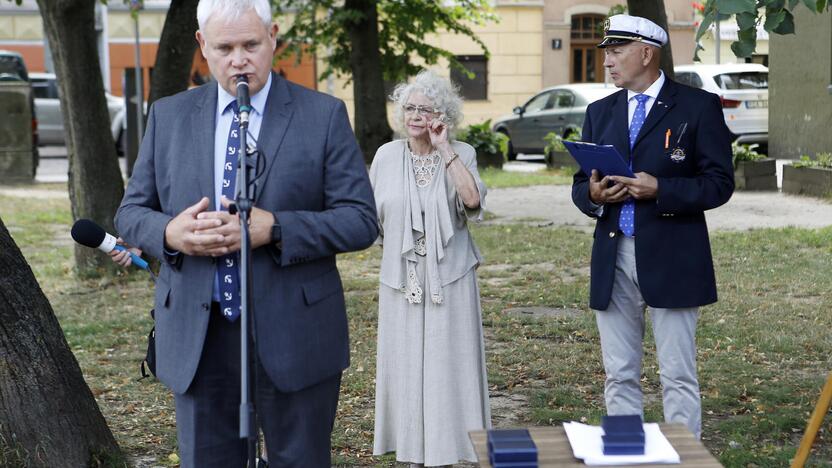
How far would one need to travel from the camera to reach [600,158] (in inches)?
189

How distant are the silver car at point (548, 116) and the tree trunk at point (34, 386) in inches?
742

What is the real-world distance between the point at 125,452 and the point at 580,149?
2825 millimetres

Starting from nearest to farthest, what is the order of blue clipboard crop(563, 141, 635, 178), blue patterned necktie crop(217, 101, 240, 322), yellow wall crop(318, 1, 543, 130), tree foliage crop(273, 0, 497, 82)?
blue patterned necktie crop(217, 101, 240, 322), blue clipboard crop(563, 141, 635, 178), tree foliage crop(273, 0, 497, 82), yellow wall crop(318, 1, 543, 130)

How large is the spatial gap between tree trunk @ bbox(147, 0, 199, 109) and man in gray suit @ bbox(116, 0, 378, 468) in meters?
7.61

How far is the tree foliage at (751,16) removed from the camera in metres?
4.84

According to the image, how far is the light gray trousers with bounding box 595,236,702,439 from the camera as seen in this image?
5.04m

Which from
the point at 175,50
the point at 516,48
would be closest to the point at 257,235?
the point at 175,50

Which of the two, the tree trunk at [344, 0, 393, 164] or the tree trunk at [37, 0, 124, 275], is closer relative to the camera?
the tree trunk at [37, 0, 124, 275]

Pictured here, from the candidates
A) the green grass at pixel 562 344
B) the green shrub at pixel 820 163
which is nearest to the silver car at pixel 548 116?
the green shrub at pixel 820 163

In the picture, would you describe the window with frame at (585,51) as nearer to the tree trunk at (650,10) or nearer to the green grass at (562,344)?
the green grass at (562,344)

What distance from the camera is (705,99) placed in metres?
4.97

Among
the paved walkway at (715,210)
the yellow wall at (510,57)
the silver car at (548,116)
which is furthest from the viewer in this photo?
the yellow wall at (510,57)

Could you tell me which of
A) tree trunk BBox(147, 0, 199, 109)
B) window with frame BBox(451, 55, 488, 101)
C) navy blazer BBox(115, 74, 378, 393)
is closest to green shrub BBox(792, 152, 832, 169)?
tree trunk BBox(147, 0, 199, 109)

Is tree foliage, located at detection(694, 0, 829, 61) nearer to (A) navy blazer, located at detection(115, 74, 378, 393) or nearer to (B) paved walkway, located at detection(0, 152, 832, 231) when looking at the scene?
(A) navy blazer, located at detection(115, 74, 378, 393)
